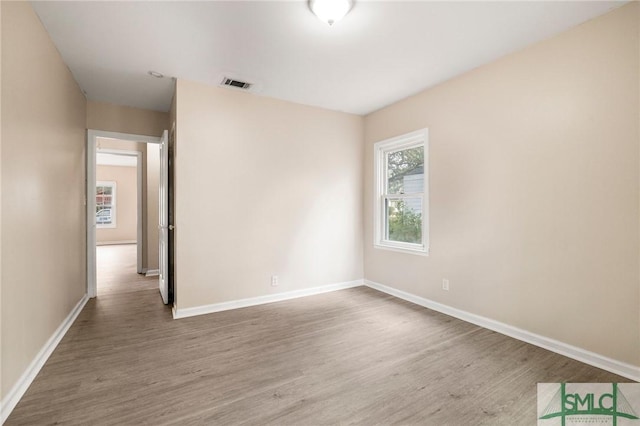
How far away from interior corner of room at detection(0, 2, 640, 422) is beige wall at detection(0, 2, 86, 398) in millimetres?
19

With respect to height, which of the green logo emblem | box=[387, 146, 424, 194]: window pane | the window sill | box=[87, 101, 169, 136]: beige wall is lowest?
the green logo emblem

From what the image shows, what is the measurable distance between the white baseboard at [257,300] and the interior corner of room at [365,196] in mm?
21

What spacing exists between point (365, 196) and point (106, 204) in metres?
9.65

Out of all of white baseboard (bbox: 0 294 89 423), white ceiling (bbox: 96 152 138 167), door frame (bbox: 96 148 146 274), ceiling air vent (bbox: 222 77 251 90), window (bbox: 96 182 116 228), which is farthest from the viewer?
window (bbox: 96 182 116 228)

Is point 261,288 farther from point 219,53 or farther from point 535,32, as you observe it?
point 535,32

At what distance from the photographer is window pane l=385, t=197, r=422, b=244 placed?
395cm

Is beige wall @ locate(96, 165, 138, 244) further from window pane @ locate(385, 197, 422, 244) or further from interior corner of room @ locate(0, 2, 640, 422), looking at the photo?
window pane @ locate(385, 197, 422, 244)

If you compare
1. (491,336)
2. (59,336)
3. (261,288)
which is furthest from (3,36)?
(491,336)

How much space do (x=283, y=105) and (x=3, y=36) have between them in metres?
2.69

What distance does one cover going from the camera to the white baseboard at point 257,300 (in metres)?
3.41

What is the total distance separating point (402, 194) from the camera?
4168mm

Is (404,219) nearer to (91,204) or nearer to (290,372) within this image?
(290,372)

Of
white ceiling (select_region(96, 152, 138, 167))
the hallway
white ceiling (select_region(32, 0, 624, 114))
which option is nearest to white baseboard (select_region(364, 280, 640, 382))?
white ceiling (select_region(32, 0, 624, 114))

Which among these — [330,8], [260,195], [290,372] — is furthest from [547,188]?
[260,195]
